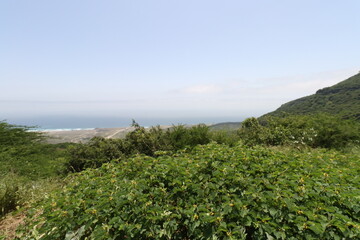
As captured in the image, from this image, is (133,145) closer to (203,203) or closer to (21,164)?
(21,164)

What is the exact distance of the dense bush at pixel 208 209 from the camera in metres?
2.34

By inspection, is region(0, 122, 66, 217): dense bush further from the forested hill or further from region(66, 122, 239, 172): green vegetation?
the forested hill

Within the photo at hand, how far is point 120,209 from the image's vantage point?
8.85ft

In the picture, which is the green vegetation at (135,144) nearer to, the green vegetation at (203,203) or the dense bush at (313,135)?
the green vegetation at (203,203)

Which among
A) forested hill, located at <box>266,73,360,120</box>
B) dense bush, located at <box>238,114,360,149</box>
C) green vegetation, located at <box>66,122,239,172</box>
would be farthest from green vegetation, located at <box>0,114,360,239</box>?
forested hill, located at <box>266,73,360,120</box>

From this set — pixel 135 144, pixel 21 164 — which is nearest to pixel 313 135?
pixel 135 144

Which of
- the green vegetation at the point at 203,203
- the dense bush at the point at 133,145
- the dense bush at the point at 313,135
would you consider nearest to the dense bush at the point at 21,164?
the green vegetation at the point at 203,203

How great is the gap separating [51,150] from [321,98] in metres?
69.6

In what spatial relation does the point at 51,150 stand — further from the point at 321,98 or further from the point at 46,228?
the point at 321,98

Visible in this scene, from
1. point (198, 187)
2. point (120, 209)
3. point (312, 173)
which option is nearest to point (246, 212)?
point (198, 187)

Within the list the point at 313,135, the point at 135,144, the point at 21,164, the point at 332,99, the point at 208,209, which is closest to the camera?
the point at 208,209

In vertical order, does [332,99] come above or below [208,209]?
above

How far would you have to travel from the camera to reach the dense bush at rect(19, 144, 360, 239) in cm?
234

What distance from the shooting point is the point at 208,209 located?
2.65 meters
